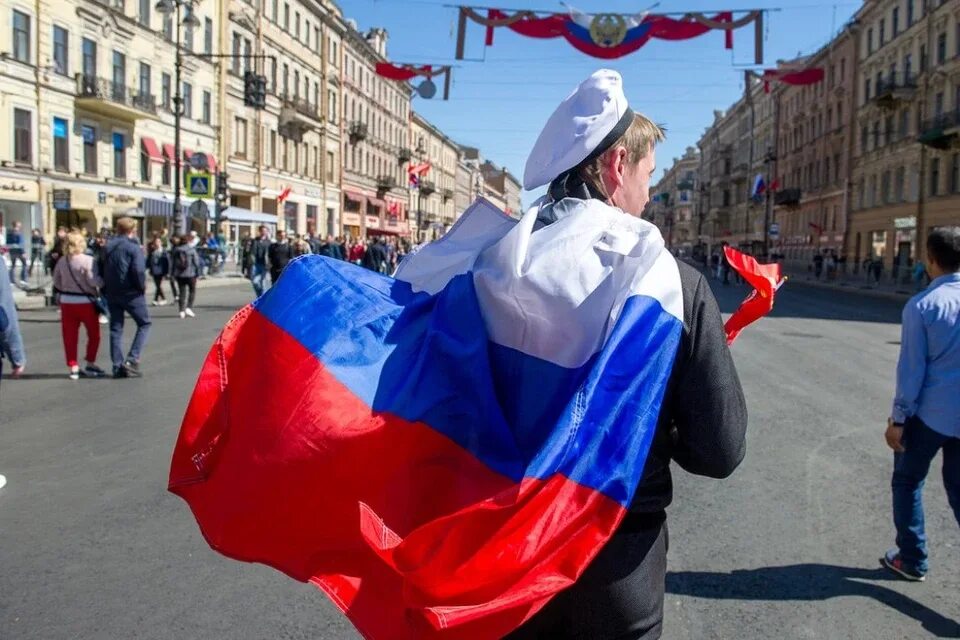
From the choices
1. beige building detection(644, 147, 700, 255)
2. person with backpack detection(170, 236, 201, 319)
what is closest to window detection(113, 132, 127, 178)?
person with backpack detection(170, 236, 201, 319)

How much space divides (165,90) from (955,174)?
38.0 meters

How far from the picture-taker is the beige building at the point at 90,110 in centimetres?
2861

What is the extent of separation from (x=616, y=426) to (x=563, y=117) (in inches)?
28.4

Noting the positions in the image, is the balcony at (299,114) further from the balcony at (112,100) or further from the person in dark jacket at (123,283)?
the person in dark jacket at (123,283)

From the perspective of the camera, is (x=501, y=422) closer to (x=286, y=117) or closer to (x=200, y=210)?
(x=200, y=210)

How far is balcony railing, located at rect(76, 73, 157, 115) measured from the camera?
104 feet

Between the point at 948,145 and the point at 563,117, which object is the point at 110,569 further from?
the point at 948,145

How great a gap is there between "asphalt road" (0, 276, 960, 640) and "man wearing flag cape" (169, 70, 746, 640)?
6.06 ft

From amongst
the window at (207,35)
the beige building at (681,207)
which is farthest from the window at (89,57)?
the beige building at (681,207)

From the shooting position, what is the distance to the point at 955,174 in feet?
125

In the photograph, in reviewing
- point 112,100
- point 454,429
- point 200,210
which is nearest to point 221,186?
point 200,210

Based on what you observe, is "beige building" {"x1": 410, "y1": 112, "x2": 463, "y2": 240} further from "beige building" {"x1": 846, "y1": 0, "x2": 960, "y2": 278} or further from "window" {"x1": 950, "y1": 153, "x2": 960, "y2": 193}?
"window" {"x1": 950, "y1": 153, "x2": 960, "y2": 193}

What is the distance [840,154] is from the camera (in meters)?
56.0

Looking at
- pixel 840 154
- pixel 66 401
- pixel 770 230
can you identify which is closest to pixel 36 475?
pixel 66 401
